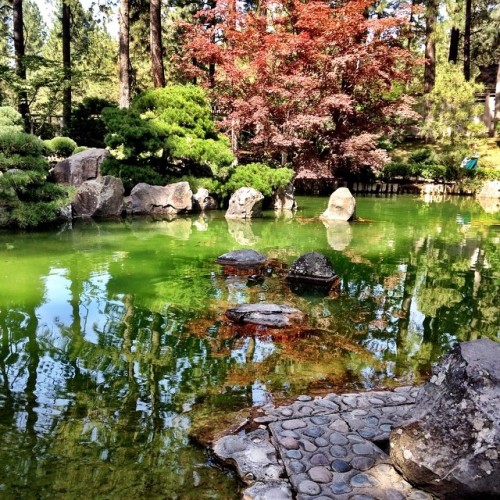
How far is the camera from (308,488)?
8.64 ft

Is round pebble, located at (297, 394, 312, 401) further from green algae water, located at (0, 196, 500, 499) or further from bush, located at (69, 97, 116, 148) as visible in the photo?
bush, located at (69, 97, 116, 148)

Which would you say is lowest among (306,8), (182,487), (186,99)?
(182,487)

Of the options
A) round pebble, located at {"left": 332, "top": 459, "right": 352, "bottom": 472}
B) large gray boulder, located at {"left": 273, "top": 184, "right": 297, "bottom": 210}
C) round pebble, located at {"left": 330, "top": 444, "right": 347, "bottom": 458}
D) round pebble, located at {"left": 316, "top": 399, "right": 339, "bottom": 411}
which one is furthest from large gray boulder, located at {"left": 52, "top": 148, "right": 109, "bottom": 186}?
round pebble, located at {"left": 332, "top": 459, "right": 352, "bottom": 472}

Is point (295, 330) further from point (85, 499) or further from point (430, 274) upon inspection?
point (430, 274)

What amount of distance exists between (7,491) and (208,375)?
1.72m

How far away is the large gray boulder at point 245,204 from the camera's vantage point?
1306 cm

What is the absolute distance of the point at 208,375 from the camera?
13.4 ft

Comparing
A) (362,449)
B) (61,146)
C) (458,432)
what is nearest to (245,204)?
(61,146)

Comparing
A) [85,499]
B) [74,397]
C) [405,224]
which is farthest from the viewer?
[405,224]

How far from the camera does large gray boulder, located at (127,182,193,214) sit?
43.8 ft

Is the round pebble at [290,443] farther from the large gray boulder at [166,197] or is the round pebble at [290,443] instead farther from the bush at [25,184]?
the large gray boulder at [166,197]

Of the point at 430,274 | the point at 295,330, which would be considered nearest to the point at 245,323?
the point at 295,330

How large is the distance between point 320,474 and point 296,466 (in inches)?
5.6

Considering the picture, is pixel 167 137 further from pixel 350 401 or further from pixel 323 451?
pixel 323 451
